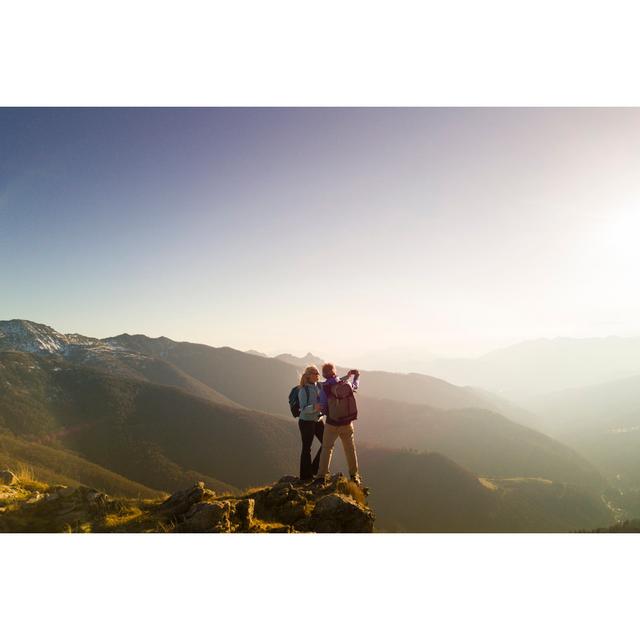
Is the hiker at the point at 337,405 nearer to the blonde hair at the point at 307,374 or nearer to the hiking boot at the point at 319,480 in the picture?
the blonde hair at the point at 307,374

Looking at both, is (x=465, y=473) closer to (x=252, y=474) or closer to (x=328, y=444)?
(x=252, y=474)

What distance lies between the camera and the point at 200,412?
193375 millimetres

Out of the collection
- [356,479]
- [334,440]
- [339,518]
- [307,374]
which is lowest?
[339,518]

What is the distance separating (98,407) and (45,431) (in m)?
23.7

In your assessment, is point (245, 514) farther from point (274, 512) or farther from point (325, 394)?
point (325, 394)

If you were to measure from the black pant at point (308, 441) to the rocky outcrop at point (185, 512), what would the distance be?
90 centimetres

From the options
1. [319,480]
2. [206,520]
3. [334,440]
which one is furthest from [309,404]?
[206,520]

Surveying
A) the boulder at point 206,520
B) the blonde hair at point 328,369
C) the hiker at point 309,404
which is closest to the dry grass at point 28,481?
the boulder at point 206,520

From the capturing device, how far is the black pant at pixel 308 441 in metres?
10.0

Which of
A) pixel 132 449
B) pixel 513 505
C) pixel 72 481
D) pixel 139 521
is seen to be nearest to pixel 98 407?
pixel 132 449

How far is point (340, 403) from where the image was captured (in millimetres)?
10086

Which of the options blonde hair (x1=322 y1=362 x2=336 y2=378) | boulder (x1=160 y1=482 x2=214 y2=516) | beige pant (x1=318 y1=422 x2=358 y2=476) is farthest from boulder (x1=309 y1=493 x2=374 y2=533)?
blonde hair (x1=322 y1=362 x2=336 y2=378)

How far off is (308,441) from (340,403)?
1.25m

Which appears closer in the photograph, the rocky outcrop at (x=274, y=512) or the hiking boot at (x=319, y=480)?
the rocky outcrop at (x=274, y=512)
